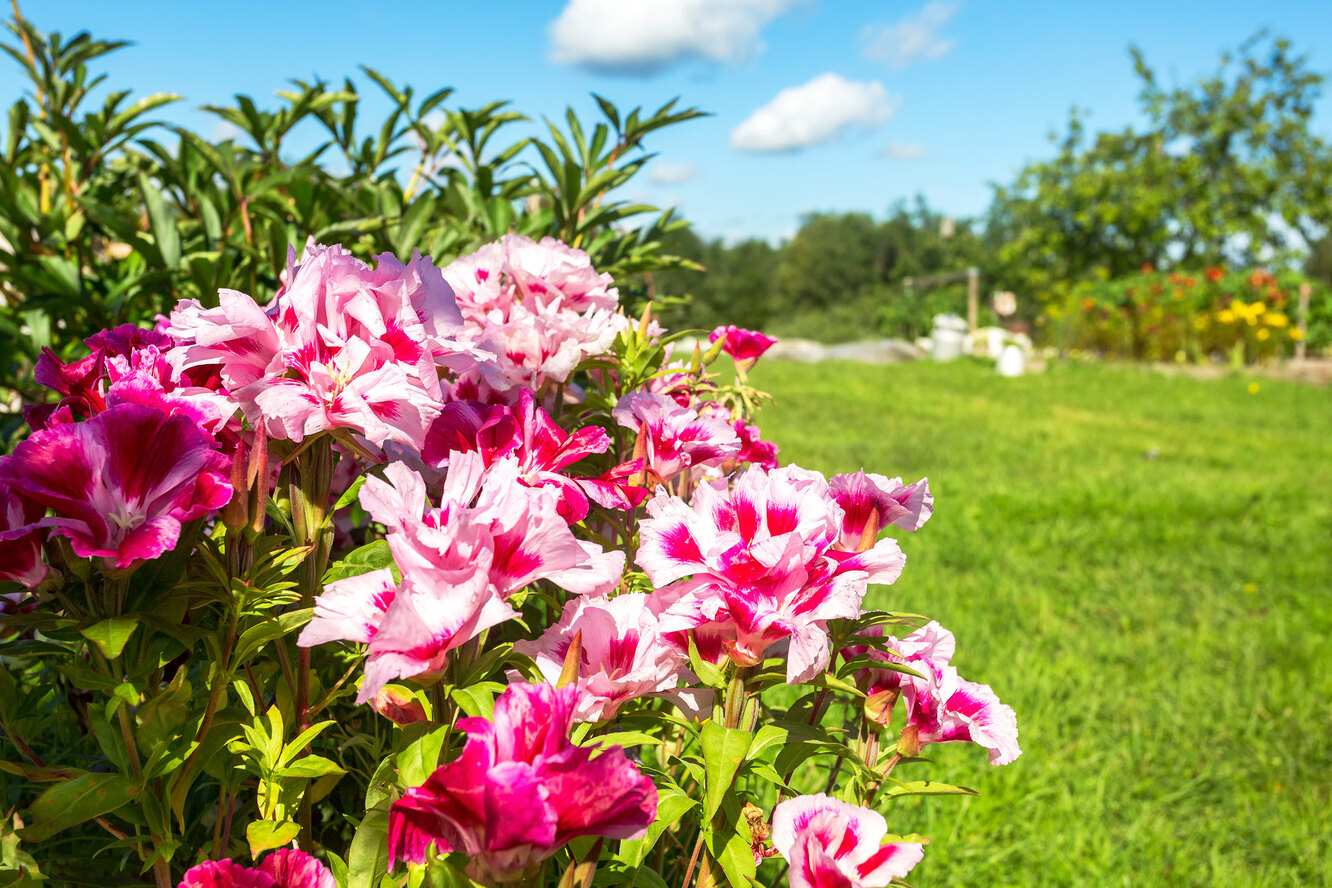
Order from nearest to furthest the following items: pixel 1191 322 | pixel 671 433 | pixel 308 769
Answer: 1. pixel 308 769
2. pixel 671 433
3. pixel 1191 322

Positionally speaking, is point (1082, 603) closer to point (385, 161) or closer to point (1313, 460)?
point (385, 161)

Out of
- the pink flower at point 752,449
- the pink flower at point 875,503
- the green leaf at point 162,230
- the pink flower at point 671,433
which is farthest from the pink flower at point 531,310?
the green leaf at point 162,230

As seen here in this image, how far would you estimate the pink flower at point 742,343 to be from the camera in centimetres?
126

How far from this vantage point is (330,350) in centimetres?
73

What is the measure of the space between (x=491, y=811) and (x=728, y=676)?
1.00 ft

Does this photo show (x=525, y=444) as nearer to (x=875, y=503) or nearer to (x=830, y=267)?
(x=875, y=503)

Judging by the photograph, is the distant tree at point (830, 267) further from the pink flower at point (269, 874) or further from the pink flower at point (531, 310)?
the pink flower at point (269, 874)

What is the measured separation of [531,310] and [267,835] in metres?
0.59

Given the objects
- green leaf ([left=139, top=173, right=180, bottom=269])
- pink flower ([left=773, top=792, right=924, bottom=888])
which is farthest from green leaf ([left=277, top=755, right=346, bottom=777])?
green leaf ([left=139, top=173, right=180, bottom=269])

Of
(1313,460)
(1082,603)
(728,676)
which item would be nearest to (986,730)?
(728,676)

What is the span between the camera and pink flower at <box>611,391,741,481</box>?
0.93 meters

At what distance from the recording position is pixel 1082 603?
3.60 m

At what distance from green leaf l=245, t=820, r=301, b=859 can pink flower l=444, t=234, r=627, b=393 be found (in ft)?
1.47

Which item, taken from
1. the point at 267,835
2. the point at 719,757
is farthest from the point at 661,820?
the point at 267,835
